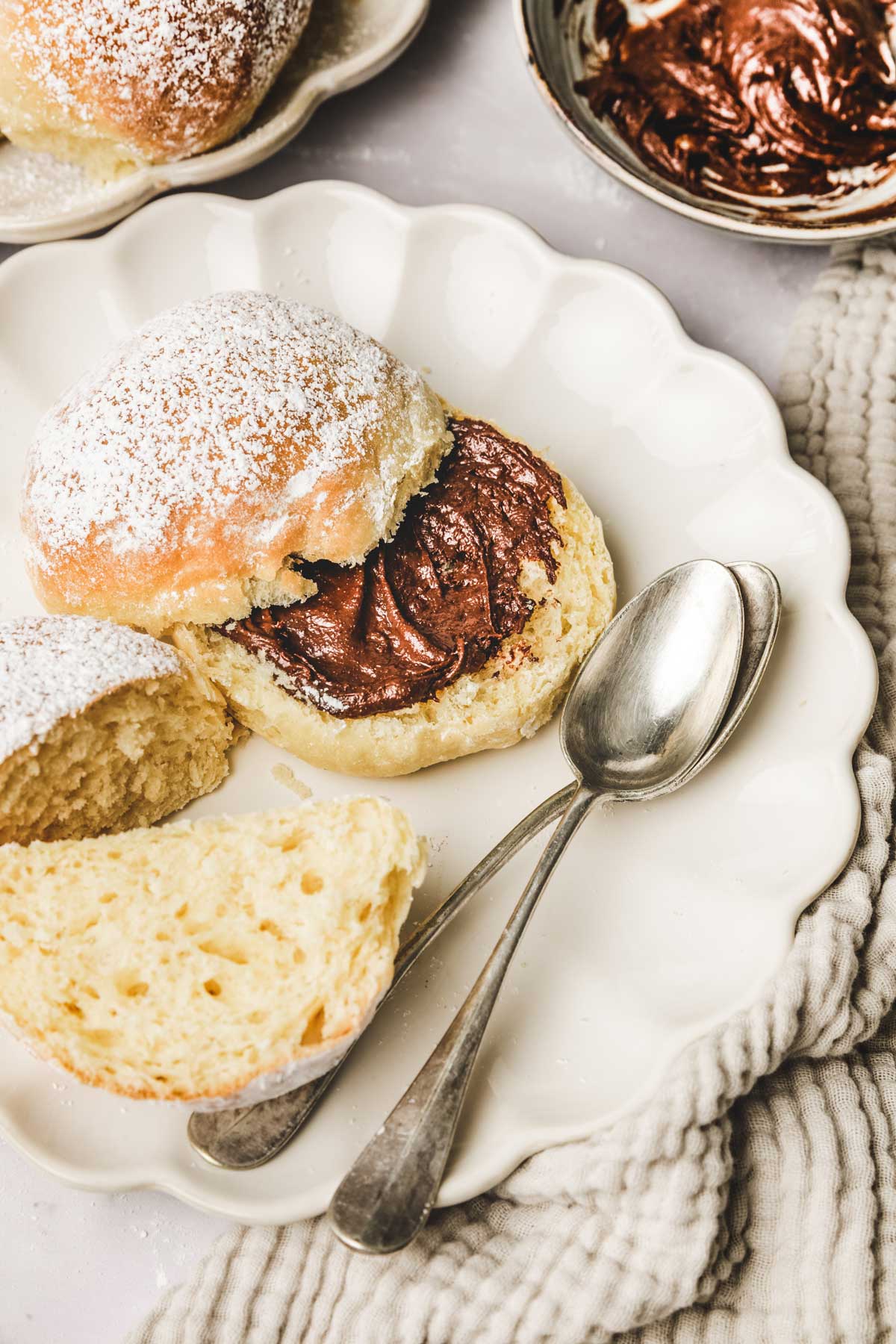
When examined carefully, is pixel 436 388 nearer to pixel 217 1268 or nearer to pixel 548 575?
pixel 548 575

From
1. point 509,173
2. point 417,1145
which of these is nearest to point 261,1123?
point 417,1145

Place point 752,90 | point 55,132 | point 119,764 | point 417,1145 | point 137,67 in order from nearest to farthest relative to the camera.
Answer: point 417,1145 < point 119,764 < point 137,67 < point 55,132 < point 752,90

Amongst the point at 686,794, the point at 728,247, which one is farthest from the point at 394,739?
the point at 728,247

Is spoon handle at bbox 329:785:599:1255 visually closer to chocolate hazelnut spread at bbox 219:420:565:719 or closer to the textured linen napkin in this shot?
the textured linen napkin

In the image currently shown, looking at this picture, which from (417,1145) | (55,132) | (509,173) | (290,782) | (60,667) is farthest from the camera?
(509,173)

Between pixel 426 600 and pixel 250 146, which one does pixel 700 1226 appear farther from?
pixel 250 146

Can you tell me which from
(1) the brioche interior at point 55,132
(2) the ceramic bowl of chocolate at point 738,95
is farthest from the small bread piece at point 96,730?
(2) the ceramic bowl of chocolate at point 738,95

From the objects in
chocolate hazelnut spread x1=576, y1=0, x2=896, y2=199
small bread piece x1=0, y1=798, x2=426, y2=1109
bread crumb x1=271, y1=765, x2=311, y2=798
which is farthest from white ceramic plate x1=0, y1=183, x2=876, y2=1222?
chocolate hazelnut spread x1=576, y1=0, x2=896, y2=199
